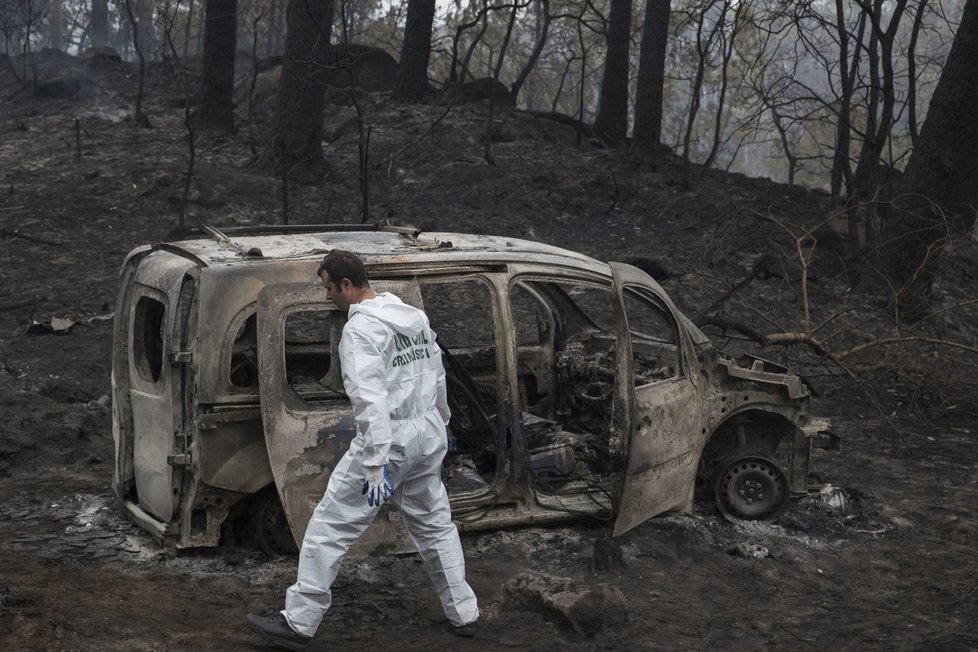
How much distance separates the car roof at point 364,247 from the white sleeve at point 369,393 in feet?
3.82

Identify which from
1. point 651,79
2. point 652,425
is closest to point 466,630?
point 652,425

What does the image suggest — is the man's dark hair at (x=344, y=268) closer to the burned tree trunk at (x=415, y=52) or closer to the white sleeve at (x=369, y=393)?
the white sleeve at (x=369, y=393)

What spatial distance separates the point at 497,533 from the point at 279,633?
75.7 inches

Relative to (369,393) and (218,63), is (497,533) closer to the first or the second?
(369,393)

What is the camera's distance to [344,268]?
16.2ft

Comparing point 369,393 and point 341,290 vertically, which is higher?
point 341,290

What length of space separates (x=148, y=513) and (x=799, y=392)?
410 centimetres

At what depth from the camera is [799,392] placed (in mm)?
7105

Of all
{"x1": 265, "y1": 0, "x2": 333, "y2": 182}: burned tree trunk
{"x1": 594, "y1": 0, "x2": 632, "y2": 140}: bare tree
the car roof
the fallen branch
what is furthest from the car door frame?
{"x1": 594, "y1": 0, "x2": 632, "y2": 140}: bare tree

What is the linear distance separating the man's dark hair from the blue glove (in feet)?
2.78

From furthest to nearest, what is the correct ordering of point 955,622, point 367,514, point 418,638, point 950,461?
point 950,461, point 955,622, point 418,638, point 367,514

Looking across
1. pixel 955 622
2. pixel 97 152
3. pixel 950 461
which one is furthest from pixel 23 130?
pixel 955 622

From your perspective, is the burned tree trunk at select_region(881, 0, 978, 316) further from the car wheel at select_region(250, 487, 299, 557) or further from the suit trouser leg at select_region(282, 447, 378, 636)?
the suit trouser leg at select_region(282, 447, 378, 636)

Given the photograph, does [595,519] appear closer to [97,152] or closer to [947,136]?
[947,136]
